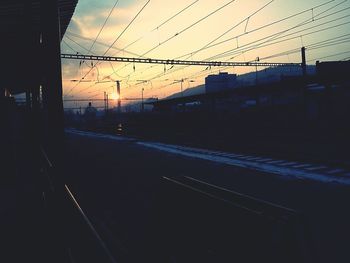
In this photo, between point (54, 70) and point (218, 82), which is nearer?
point (54, 70)

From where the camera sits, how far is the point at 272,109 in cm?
3234

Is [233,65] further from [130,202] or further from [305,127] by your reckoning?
[130,202]

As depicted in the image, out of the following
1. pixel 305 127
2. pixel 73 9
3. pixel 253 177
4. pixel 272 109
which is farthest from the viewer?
pixel 272 109

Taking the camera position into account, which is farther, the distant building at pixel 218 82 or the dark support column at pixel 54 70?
the distant building at pixel 218 82

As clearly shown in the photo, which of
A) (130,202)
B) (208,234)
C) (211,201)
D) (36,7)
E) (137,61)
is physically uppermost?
(137,61)

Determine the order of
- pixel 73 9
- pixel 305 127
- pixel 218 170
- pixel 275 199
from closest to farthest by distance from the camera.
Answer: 1. pixel 73 9
2. pixel 275 199
3. pixel 218 170
4. pixel 305 127

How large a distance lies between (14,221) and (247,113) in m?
30.3

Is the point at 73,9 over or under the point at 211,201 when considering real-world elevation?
over

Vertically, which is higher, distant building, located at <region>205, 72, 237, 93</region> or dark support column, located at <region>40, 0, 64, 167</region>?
distant building, located at <region>205, 72, 237, 93</region>

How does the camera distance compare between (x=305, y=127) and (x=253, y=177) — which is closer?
(x=253, y=177)

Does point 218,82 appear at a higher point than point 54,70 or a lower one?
higher

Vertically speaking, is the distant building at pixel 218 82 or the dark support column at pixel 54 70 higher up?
Answer: the distant building at pixel 218 82

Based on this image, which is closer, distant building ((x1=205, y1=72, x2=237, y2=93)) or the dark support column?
the dark support column

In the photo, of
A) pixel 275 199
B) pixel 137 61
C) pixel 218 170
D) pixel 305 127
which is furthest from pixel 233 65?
pixel 275 199
